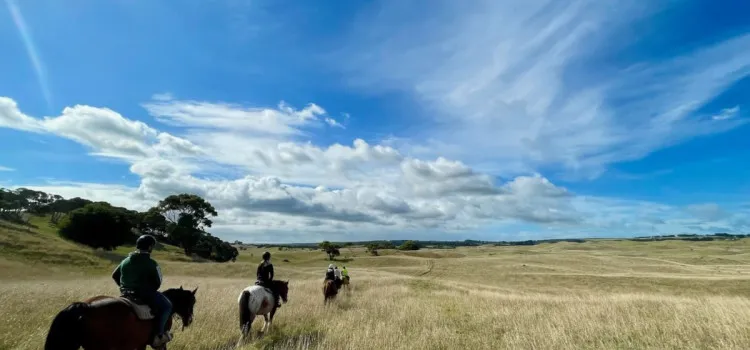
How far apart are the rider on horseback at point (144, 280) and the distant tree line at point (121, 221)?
204 feet

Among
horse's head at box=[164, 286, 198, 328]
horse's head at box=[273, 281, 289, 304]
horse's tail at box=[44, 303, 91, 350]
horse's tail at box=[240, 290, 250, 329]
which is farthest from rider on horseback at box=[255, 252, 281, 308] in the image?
horse's tail at box=[44, 303, 91, 350]

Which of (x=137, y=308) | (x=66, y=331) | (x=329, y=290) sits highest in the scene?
(x=137, y=308)

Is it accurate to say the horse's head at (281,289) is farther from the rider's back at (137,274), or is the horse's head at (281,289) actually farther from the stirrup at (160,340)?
the rider's back at (137,274)

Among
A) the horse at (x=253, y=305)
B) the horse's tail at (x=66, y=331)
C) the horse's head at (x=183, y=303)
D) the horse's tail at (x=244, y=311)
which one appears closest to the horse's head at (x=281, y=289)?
the horse at (x=253, y=305)

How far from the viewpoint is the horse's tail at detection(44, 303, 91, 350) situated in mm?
6074

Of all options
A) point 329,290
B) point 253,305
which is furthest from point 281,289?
point 329,290

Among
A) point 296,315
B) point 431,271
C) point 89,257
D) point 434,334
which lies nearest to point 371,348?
point 434,334

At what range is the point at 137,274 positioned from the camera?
7.86 meters

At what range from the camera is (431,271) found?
57875mm

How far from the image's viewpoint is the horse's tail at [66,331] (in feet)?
19.9

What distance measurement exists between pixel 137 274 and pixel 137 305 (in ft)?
1.96

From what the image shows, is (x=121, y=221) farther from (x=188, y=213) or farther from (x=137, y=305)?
(x=137, y=305)

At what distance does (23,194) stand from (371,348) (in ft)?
410

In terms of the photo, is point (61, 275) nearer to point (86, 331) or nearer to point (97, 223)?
point (97, 223)
